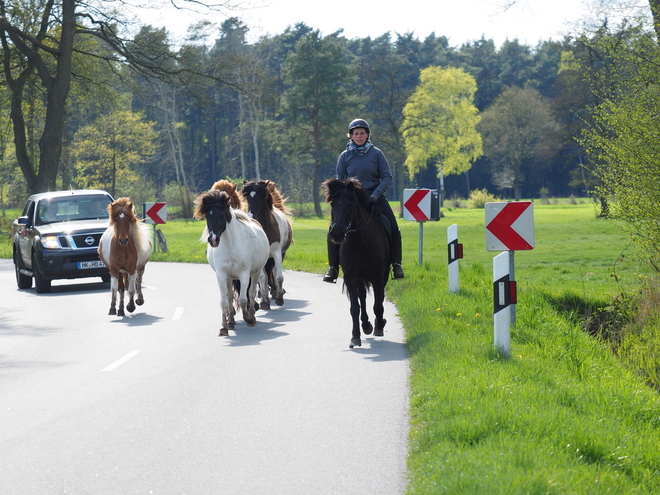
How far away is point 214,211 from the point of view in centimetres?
1200

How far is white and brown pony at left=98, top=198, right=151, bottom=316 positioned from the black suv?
3169 mm

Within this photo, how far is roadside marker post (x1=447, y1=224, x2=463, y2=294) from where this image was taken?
14.0 metres

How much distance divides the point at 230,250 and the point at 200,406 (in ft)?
16.4

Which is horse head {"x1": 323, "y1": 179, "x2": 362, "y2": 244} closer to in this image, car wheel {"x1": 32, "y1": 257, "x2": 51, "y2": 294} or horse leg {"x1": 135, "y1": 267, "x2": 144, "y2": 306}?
horse leg {"x1": 135, "y1": 267, "x2": 144, "y2": 306}

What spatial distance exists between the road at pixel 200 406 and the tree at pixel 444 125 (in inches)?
2603

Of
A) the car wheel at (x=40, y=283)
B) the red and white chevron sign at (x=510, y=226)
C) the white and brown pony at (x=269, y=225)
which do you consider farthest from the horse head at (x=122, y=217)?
the red and white chevron sign at (x=510, y=226)

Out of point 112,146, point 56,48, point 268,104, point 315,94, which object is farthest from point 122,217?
point 315,94

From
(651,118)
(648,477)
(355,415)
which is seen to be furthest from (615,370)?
(651,118)

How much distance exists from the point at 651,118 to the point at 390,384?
7.07 metres

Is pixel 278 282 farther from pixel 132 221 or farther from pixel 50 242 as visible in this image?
pixel 50 242

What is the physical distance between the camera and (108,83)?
3866 cm

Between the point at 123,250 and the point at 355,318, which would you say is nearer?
the point at 355,318

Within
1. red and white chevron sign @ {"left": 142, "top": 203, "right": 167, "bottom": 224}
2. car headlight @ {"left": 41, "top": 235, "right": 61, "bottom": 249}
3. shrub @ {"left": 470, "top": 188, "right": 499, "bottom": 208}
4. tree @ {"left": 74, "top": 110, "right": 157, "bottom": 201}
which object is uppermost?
tree @ {"left": 74, "top": 110, "right": 157, "bottom": 201}

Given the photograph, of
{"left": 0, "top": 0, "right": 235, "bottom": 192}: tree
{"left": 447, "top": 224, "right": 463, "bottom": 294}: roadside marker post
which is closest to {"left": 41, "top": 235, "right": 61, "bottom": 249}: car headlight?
{"left": 447, "top": 224, "right": 463, "bottom": 294}: roadside marker post
